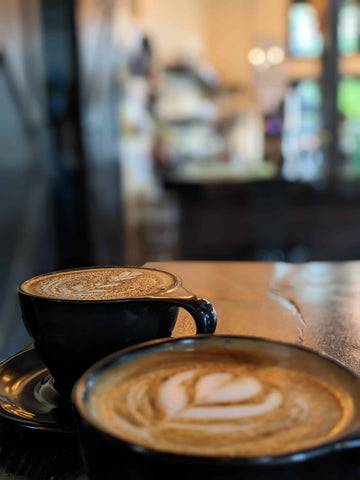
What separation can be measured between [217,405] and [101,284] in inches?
10.7

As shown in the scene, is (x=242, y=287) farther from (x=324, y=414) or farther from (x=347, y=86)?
(x=347, y=86)

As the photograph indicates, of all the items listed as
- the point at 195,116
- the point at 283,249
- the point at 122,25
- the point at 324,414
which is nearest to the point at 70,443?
the point at 324,414

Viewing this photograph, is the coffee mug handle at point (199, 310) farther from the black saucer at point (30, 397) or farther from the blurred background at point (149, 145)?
the blurred background at point (149, 145)

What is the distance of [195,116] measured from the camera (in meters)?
6.62

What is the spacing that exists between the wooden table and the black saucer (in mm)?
15

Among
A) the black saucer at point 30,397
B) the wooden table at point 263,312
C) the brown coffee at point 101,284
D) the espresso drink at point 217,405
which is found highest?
the brown coffee at point 101,284

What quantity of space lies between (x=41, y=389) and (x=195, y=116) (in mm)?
6225

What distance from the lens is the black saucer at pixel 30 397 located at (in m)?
0.53

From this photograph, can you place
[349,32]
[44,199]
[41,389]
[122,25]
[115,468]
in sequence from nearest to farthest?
[115,468] < [41,389] < [44,199] < [122,25] < [349,32]

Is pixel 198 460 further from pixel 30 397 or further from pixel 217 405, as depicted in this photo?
pixel 30 397

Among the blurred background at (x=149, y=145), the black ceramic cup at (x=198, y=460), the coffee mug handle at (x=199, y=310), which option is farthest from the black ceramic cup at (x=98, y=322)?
the blurred background at (x=149, y=145)

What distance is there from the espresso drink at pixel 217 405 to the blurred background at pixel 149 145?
1.79 feet

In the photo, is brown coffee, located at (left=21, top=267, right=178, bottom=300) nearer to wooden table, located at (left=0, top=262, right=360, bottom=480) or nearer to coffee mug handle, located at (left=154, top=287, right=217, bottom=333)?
coffee mug handle, located at (left=154, top=287, right=217, bottom=333)

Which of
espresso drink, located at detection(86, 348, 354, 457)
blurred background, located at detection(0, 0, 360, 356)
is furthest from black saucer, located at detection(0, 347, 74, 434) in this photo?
blurred background, located at detection(0, 0, 360, 356)
